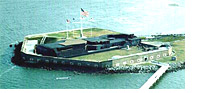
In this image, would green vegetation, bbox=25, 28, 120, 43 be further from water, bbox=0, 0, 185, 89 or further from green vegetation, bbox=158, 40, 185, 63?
green vegetation, bbox=158, 40, 185, 63

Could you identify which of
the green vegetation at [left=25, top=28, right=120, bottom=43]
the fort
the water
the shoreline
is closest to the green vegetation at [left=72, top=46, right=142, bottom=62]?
the fort

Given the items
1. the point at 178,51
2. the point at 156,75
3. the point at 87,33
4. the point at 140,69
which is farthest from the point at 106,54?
the point at 87,33

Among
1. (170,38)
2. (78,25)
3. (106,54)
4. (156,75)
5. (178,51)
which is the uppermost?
(78,25)

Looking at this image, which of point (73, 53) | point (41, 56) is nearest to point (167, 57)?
point (73, 53)

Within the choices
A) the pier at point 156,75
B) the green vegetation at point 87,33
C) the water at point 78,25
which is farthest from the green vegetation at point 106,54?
the green vegetation at point 87,33

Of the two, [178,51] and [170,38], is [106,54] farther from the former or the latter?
[170,38]

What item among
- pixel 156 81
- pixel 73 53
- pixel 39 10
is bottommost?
pixel 156 81

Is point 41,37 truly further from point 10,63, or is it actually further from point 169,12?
point 169,12

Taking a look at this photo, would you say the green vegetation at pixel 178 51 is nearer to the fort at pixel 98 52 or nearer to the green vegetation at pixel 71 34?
the fort at pixel 98 52
